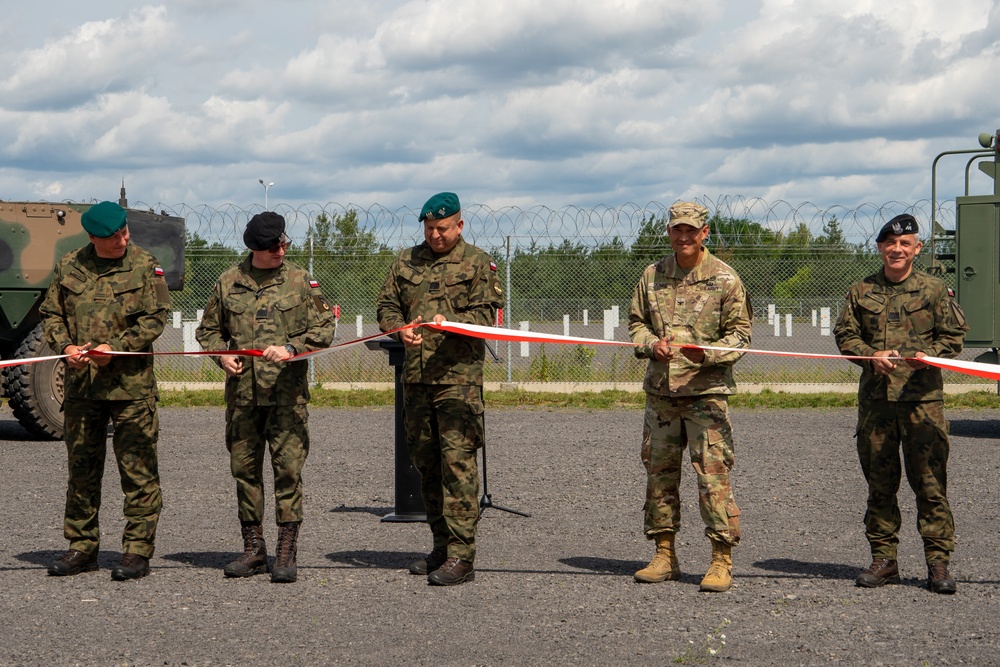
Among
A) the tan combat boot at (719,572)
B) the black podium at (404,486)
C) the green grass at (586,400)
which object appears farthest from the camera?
the green grass at (586,400)

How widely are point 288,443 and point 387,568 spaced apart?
890 millimetres

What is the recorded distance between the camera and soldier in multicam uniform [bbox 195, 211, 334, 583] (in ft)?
20.2

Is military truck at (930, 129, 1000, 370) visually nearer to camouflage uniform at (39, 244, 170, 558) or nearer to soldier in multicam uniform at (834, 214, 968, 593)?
soldier in multicam uniform at (834, 214, 968, 593)

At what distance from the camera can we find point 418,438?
20.4ft

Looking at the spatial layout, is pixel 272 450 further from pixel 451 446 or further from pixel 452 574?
pixel 452 574

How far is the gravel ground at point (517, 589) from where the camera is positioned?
16.0 ft

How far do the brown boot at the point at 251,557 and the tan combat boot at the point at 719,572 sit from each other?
226 centimetres

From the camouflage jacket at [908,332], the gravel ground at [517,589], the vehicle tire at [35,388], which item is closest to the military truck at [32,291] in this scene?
the vehicle tire at [35,388]

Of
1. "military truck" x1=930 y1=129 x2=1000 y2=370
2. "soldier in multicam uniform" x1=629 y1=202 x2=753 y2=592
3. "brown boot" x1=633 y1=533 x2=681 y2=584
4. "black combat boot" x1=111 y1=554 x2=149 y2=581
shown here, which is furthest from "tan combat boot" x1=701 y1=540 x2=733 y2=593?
"military truck" x1=930 y1=129 x2=1000 y2=370

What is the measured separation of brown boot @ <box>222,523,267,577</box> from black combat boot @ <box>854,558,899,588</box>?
302 centimetres

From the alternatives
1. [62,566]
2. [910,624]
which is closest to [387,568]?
[62,566]

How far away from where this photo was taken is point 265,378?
6.12 metres

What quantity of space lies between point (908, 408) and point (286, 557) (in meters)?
3.18

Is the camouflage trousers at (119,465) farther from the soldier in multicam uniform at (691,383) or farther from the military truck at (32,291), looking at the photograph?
the military truck at (32,291)
